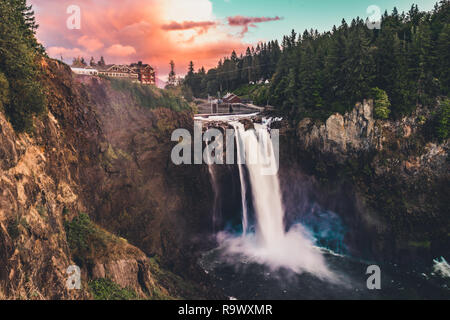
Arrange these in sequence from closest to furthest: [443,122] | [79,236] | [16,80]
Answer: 1. [16,80]
2. [79,236]
3. [443,122]

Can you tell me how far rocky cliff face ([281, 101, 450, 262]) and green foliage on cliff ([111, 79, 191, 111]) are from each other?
57.8 feet

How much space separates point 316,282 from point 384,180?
1521 cm

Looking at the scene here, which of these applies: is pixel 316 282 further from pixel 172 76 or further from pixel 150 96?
pixel 172 76

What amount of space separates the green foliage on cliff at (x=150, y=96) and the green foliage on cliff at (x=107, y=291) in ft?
67.7

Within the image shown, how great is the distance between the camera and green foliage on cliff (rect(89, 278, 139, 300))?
2123cm

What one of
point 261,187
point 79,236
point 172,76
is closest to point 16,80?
point 79,236

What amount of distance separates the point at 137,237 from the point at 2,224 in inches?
717

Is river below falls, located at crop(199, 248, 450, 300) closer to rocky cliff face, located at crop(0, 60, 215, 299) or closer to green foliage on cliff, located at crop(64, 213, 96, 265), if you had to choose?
rocky cliff face, located at crop(0, 60, 215, 299)

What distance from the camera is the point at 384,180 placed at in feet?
126

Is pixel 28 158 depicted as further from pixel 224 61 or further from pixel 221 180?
pixel 224 61

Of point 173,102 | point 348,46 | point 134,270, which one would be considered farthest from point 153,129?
point 348,46

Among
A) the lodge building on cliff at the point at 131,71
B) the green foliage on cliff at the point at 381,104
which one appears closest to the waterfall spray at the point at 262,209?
the green foliage on cliff at the point at 381,104

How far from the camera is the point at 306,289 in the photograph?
101ft

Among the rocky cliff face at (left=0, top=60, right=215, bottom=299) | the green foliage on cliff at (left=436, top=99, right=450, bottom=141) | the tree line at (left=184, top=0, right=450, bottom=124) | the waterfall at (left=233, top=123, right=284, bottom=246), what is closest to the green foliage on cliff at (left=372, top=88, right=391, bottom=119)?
the tree line at (left=184, top=0, right=450, bottom=124)
